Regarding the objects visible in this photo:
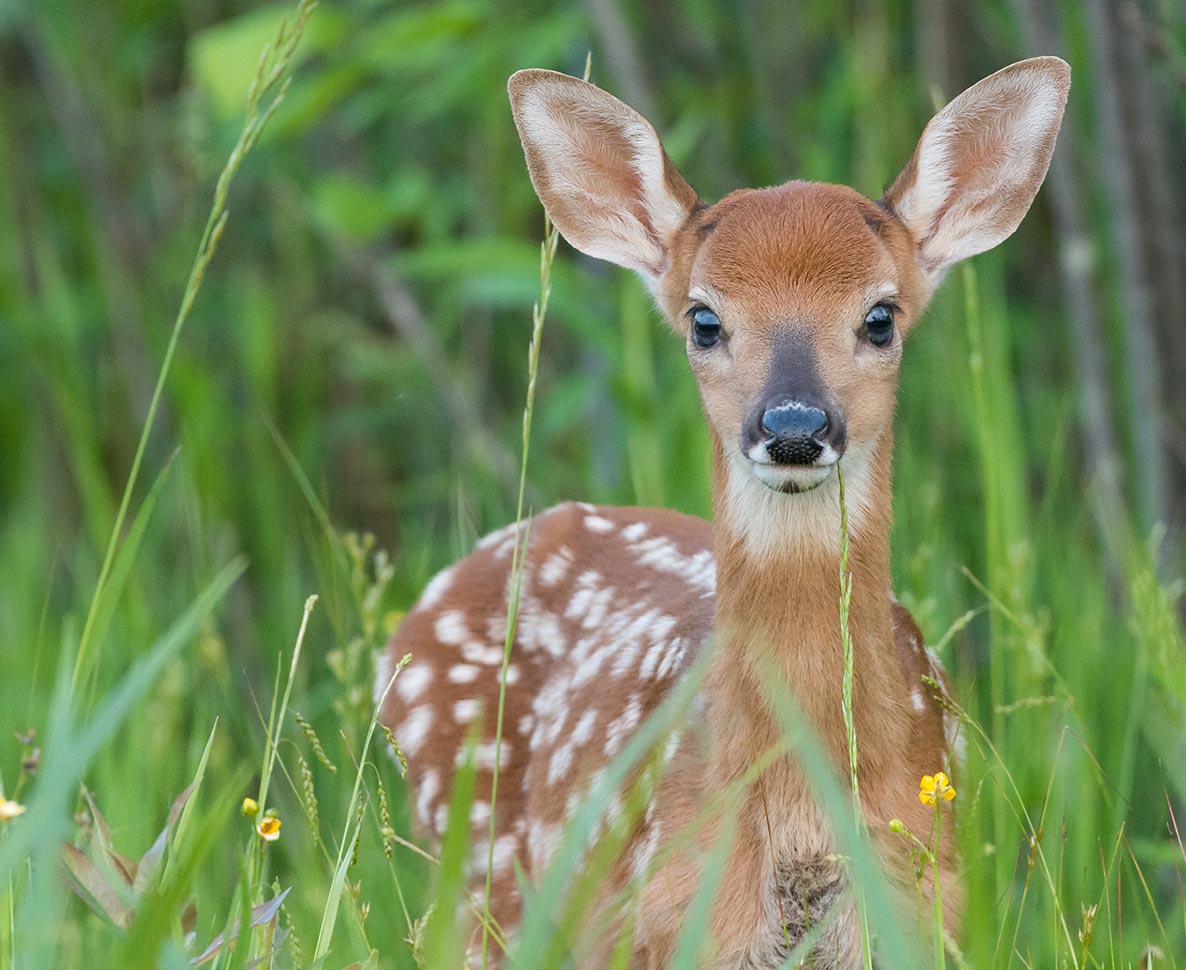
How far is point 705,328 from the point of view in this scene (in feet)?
9.77

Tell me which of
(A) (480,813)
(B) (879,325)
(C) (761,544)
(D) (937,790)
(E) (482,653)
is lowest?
(A) (480,813)

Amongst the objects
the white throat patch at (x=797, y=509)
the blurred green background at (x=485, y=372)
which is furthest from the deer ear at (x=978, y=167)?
the white throat patch at (x=797, y=509)

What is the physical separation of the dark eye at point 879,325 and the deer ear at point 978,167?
0.33m

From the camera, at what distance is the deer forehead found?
113 inches

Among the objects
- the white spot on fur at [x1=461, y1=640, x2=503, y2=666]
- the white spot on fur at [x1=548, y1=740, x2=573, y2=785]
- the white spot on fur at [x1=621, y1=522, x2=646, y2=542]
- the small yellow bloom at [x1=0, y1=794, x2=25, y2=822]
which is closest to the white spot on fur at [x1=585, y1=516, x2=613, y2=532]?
the white spot on fur at [x1=621, y1=522, x2=646, y2=542]

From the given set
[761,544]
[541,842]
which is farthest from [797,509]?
[541,842]

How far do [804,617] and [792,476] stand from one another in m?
0.27

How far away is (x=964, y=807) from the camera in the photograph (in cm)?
244

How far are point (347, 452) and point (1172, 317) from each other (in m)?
3.54

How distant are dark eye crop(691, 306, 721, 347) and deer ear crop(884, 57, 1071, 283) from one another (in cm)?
44

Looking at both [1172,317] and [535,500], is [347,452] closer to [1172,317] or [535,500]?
[535,500]

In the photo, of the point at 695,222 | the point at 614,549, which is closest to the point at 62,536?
the point at 614,549

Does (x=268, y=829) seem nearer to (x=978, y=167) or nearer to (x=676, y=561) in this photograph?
(x=676, y=561)

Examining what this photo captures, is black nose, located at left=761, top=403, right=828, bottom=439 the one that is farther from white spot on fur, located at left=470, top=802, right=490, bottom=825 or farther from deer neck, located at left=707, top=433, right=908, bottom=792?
white spot on fur, located at left=470, top=802, right=490, bottom=825
